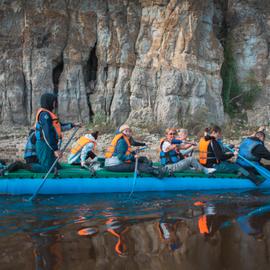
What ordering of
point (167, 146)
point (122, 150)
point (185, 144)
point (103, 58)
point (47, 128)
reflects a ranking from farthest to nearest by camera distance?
point (103, 58) < point (185, 144) < point (167, 146) < point (122, 150) < point (47, 128)

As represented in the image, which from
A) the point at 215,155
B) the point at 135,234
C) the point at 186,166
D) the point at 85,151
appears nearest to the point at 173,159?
the point at 186,166

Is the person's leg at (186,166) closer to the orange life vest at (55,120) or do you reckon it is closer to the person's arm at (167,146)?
the person's arm at (167,146)

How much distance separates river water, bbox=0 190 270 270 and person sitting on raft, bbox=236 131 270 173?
1580 millimetres

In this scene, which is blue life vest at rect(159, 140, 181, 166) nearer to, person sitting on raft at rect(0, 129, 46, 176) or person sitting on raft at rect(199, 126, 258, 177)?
person sitting on raft at rect(199, 126, 258, 177)

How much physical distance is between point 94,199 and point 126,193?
2.89 feet

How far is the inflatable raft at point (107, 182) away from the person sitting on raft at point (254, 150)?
425 millimetres

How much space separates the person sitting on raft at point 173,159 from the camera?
25.6ft

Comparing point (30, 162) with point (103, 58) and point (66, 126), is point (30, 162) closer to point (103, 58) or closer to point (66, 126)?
point (66, 126)

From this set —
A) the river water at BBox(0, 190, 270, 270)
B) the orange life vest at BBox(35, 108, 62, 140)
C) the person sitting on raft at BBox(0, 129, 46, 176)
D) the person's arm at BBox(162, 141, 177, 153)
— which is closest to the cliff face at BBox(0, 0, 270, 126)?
the person's arm at BBox(162, 141, 177, 153)

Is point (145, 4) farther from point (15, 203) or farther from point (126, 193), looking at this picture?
point (15, 203)

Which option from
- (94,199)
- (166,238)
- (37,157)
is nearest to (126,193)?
(94,199)

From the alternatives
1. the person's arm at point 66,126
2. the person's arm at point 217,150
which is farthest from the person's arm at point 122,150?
the person's arm at point 217,150

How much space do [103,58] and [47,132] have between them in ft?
42.2

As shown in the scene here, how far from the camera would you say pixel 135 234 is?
3975mm
